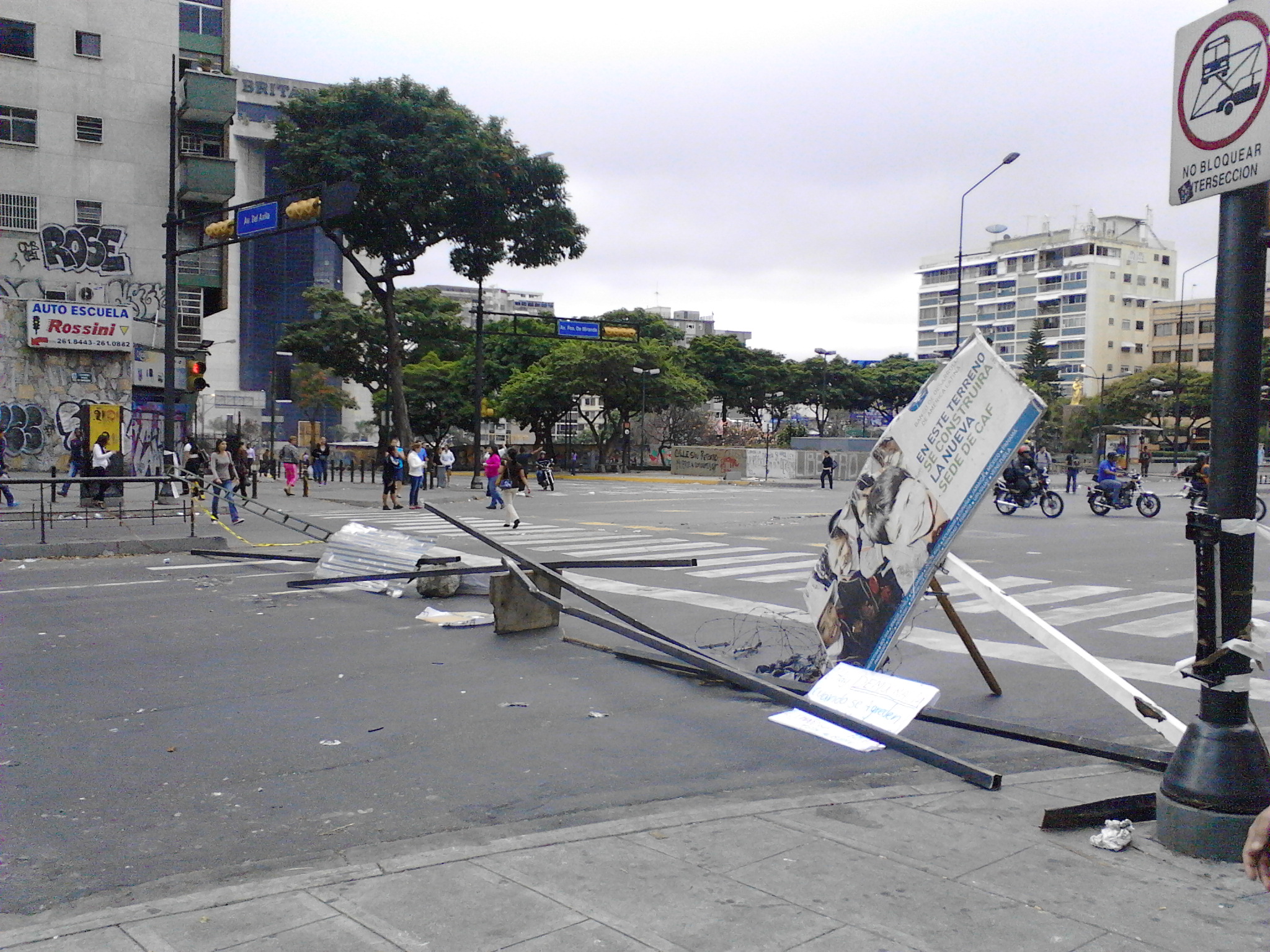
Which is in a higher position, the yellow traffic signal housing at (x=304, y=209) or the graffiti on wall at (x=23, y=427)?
the yellow traffic signal housing at (x=304, y=209)

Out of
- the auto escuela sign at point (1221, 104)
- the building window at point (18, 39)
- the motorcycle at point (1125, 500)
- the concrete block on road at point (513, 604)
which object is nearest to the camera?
the auto escuela sign at point (1221, 104)

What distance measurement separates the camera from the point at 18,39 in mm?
32844

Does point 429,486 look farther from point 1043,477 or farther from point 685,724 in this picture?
point 685,724

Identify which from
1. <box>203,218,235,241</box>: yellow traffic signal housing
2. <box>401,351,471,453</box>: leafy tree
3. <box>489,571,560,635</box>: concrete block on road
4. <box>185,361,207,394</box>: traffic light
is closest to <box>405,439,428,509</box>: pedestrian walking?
<box>185,361,207,394</box>: traffic light

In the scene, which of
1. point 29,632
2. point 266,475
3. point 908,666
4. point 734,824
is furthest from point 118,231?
point 734,824

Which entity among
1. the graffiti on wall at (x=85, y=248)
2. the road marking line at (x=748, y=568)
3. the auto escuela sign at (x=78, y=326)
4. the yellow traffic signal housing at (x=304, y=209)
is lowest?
the road marking line at (x=748, y=568)

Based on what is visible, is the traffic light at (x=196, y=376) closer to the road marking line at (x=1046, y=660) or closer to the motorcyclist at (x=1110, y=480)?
the road marking line at (x=1046, y=660)

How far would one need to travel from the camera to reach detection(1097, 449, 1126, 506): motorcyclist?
2650 cm

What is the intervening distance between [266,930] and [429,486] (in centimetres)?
Result: 3694

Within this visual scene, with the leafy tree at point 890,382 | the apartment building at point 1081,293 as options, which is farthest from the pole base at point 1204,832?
the apartment building at point 1081,293

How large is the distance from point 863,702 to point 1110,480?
77.7ft

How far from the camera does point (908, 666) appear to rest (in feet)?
27.4

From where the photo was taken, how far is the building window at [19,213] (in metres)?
32.0

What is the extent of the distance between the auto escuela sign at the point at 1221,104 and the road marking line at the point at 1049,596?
23.1 ft
